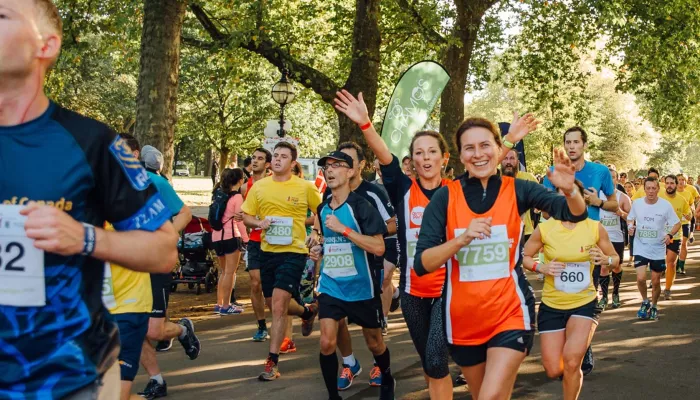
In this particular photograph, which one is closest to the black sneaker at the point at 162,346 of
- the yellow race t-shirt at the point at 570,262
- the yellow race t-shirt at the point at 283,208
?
the yellow race t-shirt at the point at 283,208

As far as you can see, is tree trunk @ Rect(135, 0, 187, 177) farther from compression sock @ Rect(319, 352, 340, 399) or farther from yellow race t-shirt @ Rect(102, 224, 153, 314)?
yellow race t-shirt @ Rect(102, 224, 153, 314)

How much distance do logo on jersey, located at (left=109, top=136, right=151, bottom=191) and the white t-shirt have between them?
1096 centimetres

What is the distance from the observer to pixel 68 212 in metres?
2.44

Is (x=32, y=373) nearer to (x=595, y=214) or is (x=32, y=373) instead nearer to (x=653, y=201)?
(x=595, y=214)

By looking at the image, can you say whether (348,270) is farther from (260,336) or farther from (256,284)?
(260,336)

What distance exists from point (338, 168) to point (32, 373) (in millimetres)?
4764

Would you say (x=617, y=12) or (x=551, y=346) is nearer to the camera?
(x=551, y=346)

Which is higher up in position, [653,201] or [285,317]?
[653,201]

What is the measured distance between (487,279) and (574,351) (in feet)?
6.28

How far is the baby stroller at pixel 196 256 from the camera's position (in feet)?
45.8

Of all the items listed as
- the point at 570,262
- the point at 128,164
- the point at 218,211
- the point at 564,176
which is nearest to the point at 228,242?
the point at 218,211

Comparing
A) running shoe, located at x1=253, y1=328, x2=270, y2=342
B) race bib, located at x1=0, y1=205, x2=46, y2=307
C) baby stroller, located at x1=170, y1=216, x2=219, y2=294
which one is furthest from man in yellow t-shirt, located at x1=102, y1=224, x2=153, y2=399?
baby stroller, located at x1=170, y1=216, x2=219, y2=294

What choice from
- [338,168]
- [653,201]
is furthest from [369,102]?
[338,168]

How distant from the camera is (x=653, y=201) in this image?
43.3 ft
